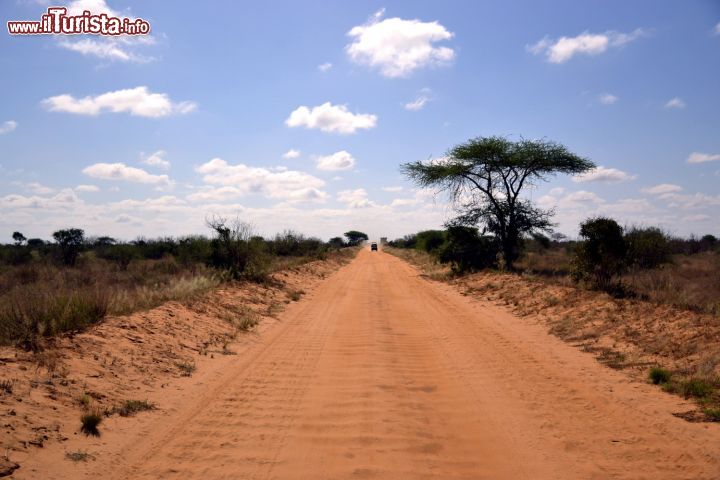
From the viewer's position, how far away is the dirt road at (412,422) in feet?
16.9

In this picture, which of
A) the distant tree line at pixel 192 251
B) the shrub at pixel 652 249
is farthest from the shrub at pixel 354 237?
the shrub at pixel 652 249

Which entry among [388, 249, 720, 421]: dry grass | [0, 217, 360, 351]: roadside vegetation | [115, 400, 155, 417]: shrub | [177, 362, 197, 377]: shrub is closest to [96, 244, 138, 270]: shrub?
[0, 217, 360, 351]: roadside vegetation

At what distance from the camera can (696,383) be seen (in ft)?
24.5

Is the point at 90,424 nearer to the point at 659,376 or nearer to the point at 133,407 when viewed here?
the point at 133,407

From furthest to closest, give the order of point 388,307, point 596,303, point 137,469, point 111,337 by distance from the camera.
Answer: point 388,307
point 596,303
point 111,337
point 137,469

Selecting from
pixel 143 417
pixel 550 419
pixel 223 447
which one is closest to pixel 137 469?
pixel 223 447

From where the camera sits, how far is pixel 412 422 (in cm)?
638

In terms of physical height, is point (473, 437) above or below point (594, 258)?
below

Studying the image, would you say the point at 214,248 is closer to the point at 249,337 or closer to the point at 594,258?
the point at 249,337

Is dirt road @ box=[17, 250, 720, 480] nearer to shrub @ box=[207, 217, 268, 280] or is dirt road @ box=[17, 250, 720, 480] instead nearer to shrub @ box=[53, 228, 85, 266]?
shrub @ box=[207, 217, 268, 280]

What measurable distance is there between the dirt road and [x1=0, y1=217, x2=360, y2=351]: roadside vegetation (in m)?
3.03

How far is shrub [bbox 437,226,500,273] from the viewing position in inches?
1181

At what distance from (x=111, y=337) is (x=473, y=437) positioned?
6784 mm

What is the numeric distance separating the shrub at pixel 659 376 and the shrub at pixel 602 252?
7704 millimetres
